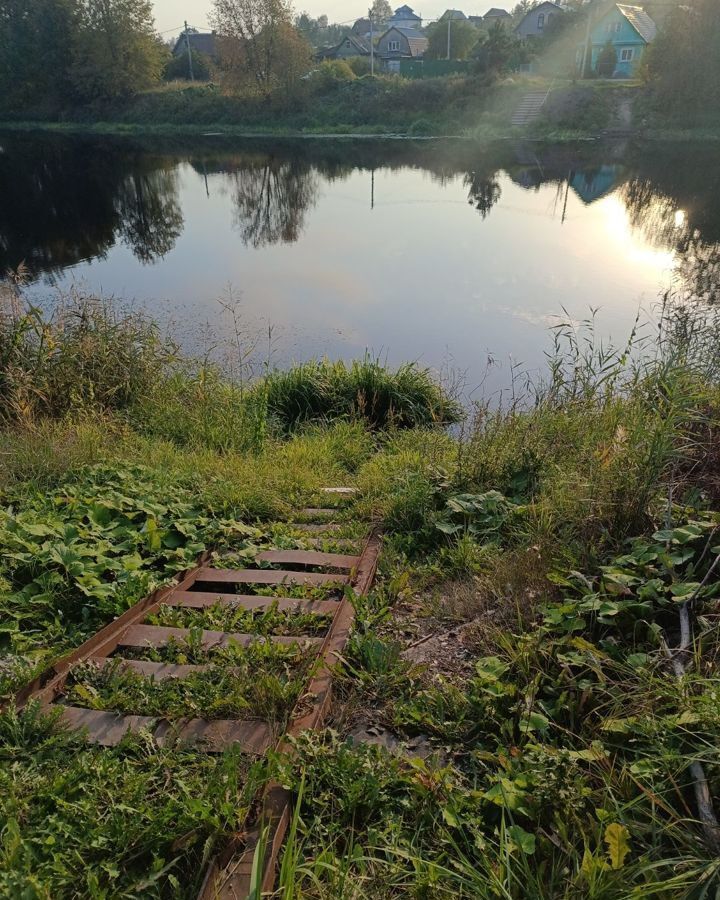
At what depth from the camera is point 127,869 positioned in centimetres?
170

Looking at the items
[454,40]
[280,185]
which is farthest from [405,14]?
[280,185]

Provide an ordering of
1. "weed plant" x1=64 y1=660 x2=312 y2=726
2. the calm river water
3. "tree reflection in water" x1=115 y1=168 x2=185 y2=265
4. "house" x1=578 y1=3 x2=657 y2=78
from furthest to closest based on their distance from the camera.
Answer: "house" x1=578 y1=3 x2=657 y2=78
"tree reflection in water" x1=115 y1=168 x2=185 y2=265
the calm river water
"weed plant" x1=64 y1=660 x2=312 y2=726

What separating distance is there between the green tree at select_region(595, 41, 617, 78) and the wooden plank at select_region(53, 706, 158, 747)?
48.9 meters

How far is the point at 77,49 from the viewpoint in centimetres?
4434

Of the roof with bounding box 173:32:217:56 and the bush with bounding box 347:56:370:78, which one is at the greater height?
the roof with bounding box 173:32:217:56

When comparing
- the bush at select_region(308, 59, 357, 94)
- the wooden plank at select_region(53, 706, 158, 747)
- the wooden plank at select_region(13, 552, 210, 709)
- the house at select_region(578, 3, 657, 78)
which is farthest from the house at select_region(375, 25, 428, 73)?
the wooden plank at select_region(53, 706, 158, 747)

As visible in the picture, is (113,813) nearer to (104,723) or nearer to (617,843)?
(104,723)

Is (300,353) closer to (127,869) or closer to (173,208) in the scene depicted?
(127,869)

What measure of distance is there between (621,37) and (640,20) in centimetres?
415

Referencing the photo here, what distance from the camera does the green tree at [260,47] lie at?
138ft

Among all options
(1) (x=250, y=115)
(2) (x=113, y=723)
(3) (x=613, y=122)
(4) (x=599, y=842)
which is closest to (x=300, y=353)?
(2) (x=113, y=723)

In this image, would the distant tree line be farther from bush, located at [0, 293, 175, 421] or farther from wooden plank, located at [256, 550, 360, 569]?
wooden plank, located at [256, 550, 360, 569]

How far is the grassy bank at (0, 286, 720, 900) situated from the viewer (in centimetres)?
167

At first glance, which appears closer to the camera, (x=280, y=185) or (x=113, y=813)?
(x=113, y=813)
